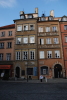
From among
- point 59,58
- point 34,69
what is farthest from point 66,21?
point 34,69

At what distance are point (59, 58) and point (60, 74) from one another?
393 centimetres

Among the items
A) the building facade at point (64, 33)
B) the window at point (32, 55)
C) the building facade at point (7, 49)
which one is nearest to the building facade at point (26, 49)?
the window at point (32, 55)

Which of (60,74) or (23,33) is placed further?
(23,33)

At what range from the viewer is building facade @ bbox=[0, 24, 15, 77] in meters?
27.5

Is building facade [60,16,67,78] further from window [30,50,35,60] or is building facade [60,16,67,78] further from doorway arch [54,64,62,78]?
window [30,50,35,60]

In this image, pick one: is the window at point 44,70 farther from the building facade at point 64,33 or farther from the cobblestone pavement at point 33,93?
the cobblestone pavement at point 33,93

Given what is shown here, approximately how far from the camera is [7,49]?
29.2 m

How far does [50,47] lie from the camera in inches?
1086

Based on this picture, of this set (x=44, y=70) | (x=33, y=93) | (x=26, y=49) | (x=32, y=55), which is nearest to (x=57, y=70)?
Answer: (x=44, y=70)

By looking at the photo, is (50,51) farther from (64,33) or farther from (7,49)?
(7,49)

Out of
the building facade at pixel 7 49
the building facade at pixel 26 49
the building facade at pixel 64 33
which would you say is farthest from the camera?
the building facade at pixel 7 49

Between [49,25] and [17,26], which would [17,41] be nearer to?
[17,26]

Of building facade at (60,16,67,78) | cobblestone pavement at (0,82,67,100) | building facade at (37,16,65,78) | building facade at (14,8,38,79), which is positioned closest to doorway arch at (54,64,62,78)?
building facade at (37,16,65,78)

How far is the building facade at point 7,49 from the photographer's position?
27.5 metres
